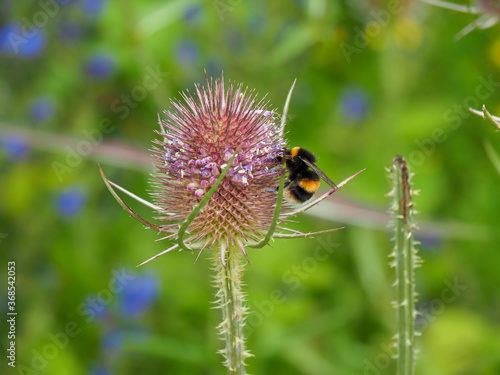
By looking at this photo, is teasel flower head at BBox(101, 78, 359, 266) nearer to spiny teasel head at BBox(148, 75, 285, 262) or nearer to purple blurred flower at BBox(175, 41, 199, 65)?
spiny teasel head at BBox(148, 75, 285, 262)

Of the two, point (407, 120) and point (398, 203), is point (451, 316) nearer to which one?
point (407, 120)

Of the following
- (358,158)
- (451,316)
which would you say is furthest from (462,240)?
(358,158)

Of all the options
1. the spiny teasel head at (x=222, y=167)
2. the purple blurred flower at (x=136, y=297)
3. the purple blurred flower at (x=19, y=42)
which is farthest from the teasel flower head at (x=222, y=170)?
the purple blurred flower at (x=19, y=42)

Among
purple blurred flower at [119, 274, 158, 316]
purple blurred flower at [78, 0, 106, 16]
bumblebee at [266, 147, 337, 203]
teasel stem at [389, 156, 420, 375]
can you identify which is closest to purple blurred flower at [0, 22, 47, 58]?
purple blurred flower at [78, 0, 106, 16]

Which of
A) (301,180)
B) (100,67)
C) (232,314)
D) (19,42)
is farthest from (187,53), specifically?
(232,314)

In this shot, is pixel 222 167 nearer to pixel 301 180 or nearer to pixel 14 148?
pixel 301 180
